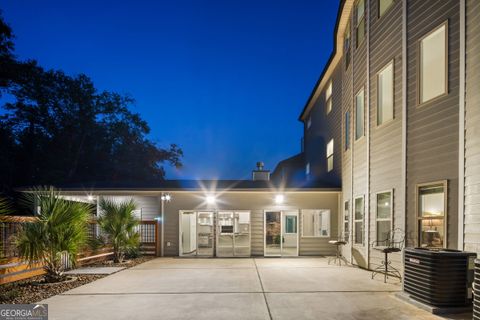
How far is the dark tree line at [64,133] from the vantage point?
24.6m

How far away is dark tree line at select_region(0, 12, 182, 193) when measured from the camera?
24.6 meters

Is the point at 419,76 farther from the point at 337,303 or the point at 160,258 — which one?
the point at 160,258

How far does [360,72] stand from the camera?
10320 millimetres

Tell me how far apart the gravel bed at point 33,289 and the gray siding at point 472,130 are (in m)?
6.95

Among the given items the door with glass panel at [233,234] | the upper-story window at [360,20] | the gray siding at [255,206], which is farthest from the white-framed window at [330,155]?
the upper-story window at [360,20]

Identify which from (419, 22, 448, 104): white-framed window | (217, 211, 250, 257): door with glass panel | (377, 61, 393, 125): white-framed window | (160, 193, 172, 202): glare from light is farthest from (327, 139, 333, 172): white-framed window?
(419, 22, 448, 104): white-framed window

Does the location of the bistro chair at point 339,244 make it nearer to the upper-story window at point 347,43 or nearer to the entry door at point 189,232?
the entry door at point 189,232

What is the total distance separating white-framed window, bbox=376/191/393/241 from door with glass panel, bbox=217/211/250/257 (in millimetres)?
5501

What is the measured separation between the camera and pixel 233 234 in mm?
13297

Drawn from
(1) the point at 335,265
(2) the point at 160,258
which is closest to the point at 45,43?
(2) the point at 160,258

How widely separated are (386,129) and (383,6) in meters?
3.06

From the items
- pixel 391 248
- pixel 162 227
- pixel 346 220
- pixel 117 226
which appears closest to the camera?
pixel 391 248

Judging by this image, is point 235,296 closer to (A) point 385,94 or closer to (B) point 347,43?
(A) point 385,94

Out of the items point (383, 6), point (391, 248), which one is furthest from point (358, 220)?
point (383, 6)
